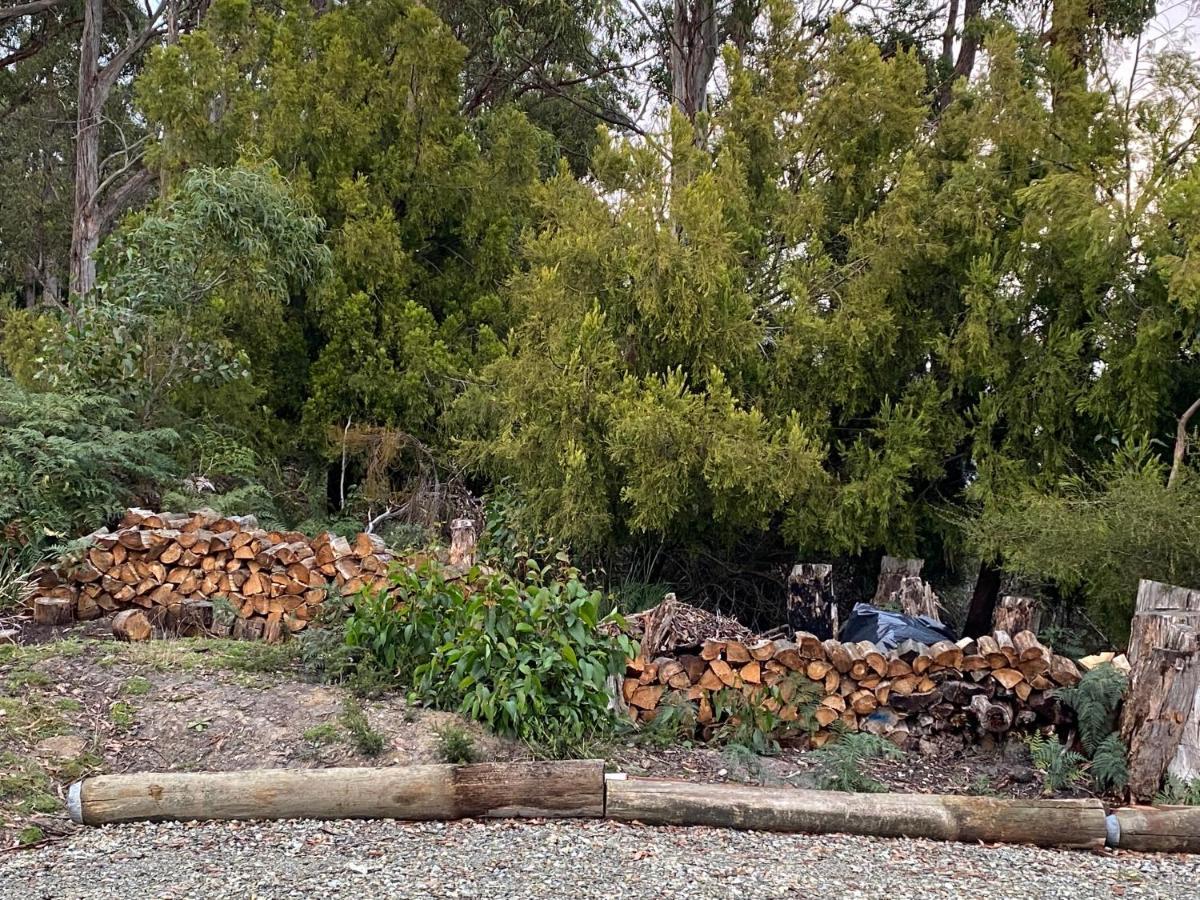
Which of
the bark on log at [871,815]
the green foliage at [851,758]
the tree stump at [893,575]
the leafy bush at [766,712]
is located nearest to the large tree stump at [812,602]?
the tree stump at [893,575]

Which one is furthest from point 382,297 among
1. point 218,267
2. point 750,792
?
point 750,792

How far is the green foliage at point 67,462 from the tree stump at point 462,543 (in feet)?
7.62

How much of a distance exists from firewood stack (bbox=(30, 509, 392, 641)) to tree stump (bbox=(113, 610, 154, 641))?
463mm

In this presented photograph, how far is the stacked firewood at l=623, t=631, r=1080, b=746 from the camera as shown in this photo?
5.28 metres

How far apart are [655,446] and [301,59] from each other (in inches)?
297

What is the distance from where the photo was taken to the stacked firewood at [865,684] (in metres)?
5.28

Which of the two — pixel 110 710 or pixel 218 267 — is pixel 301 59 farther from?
pixel 110 710

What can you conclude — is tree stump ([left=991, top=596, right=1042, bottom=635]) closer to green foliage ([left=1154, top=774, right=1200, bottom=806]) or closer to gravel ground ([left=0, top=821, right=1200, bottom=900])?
green foliage ([left=1154, top=774, right=1200, bottom=806])

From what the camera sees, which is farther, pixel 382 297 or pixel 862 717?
pixel 382 297

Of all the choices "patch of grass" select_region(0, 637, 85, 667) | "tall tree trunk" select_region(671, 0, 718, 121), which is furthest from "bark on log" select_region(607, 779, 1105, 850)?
"tall tree trunk" select_region(671, 0, 718, 121)

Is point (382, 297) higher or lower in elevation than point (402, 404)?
higher

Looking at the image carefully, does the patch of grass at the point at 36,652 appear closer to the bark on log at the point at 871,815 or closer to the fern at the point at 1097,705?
the bark on log at the point at 871,815

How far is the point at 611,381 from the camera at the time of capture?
22.8ft

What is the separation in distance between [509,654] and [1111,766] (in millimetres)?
2839
